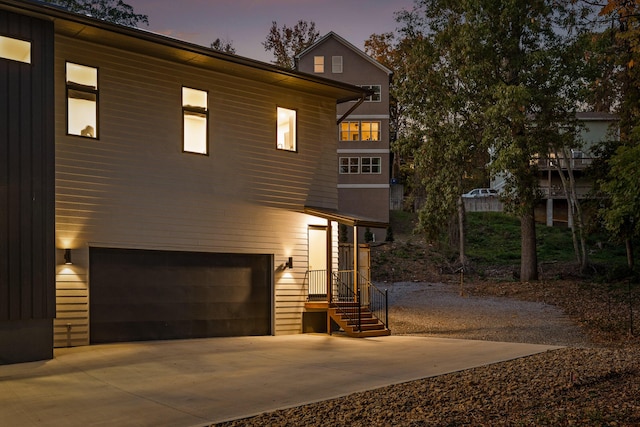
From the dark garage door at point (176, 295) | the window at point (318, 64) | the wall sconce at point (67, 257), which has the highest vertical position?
the window at point (318, 64)

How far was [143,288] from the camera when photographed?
14820mm

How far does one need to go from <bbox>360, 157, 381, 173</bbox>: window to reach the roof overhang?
21742 mm

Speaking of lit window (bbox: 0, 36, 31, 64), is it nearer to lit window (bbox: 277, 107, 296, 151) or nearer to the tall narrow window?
the tall narrow window

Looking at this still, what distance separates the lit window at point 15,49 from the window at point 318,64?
27.3 m

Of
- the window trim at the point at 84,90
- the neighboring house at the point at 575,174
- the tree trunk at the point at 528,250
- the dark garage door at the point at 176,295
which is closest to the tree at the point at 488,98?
the tree trunk at the point at 528,250

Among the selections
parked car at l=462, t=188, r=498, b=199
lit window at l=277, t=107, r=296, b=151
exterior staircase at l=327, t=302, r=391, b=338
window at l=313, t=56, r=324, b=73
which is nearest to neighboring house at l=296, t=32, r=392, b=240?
window at l=313, t=56, r=324, b=73

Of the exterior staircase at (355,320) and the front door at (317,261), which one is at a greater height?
the front door at (317,261)

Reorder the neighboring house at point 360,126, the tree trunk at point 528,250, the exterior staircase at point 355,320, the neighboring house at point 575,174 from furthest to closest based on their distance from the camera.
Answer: the neighboring house at point 575,174, the neighboring house at point 360,126, the tree trunk at point 528,250, the exterior staircase at point 355,320

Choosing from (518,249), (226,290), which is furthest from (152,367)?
(518,249)

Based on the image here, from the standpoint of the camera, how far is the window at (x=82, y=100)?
13797mm

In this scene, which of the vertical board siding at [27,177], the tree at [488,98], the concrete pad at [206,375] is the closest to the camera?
the concrete pad at [206,375]

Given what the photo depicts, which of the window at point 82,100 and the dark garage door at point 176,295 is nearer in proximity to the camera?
the window at point 82,100

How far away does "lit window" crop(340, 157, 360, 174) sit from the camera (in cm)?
3928

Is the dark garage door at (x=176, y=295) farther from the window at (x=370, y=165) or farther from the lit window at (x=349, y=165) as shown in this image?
the window at (x=370, y=165)
